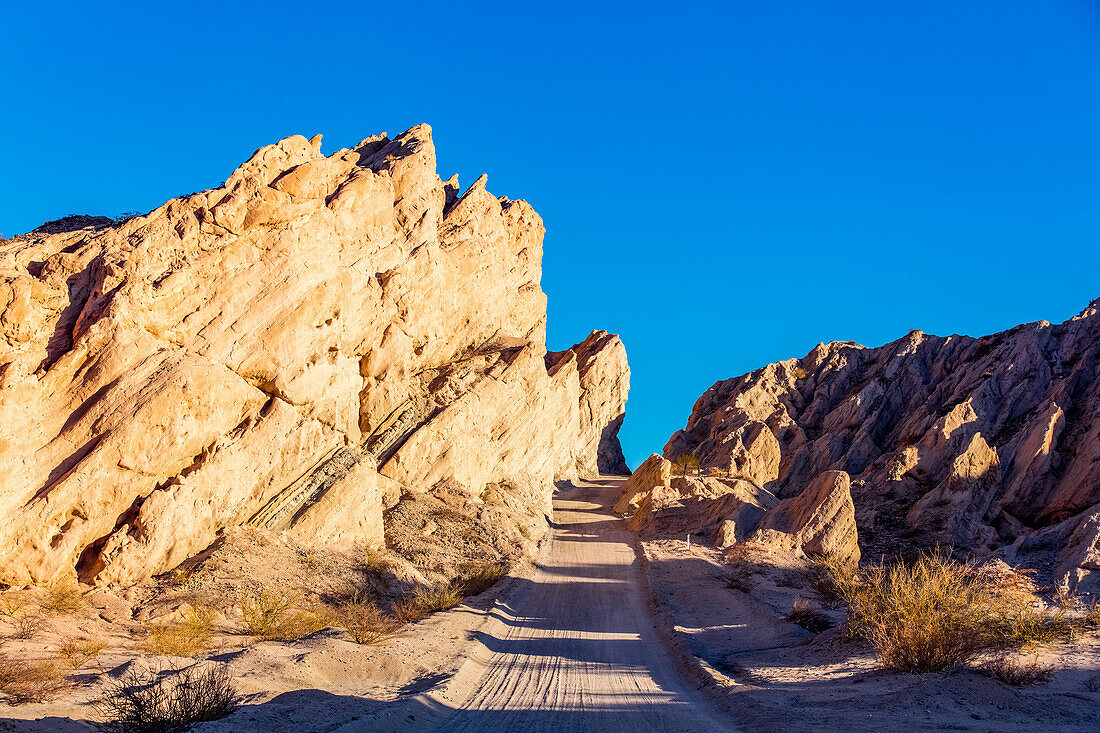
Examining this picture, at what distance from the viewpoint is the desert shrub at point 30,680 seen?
10859 millimetres

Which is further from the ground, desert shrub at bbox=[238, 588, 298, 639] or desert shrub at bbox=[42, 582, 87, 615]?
desert shrub at bbox=[42, 582, 87, 615]

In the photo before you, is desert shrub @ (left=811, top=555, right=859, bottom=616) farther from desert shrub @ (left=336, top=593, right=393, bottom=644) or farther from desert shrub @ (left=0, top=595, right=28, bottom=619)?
desert shrub @ (left=0, top=595, right=28, bottom=619)

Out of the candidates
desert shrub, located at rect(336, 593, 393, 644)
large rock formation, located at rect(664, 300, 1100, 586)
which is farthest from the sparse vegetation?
large rock formation, located at rect(664, 300, 1100, 586)

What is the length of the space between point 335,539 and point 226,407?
684cm

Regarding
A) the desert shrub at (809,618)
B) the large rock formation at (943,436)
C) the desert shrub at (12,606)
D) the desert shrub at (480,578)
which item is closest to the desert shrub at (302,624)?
the desert shrub at (12,606)

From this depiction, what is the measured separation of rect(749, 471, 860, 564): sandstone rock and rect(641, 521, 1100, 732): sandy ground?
1111cm

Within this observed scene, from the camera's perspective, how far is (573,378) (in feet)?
220

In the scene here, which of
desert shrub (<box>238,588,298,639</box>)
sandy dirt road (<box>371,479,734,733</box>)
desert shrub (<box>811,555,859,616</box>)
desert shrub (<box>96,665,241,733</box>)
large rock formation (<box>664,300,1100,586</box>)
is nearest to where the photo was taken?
desert shrub (<box>96,665,241,733</box>)

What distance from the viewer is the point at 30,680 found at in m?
11.7

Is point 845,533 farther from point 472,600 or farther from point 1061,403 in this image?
point 1061,403

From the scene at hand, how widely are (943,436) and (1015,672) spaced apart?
40351 millimetres

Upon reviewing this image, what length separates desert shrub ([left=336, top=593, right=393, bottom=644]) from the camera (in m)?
17.2

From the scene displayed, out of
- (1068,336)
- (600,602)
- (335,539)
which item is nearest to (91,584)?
(335,539)

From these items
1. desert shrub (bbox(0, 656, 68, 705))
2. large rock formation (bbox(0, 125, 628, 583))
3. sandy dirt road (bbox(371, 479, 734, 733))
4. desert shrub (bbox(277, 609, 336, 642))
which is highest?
large rock formation (bbox(0, 125, 628, 583))
